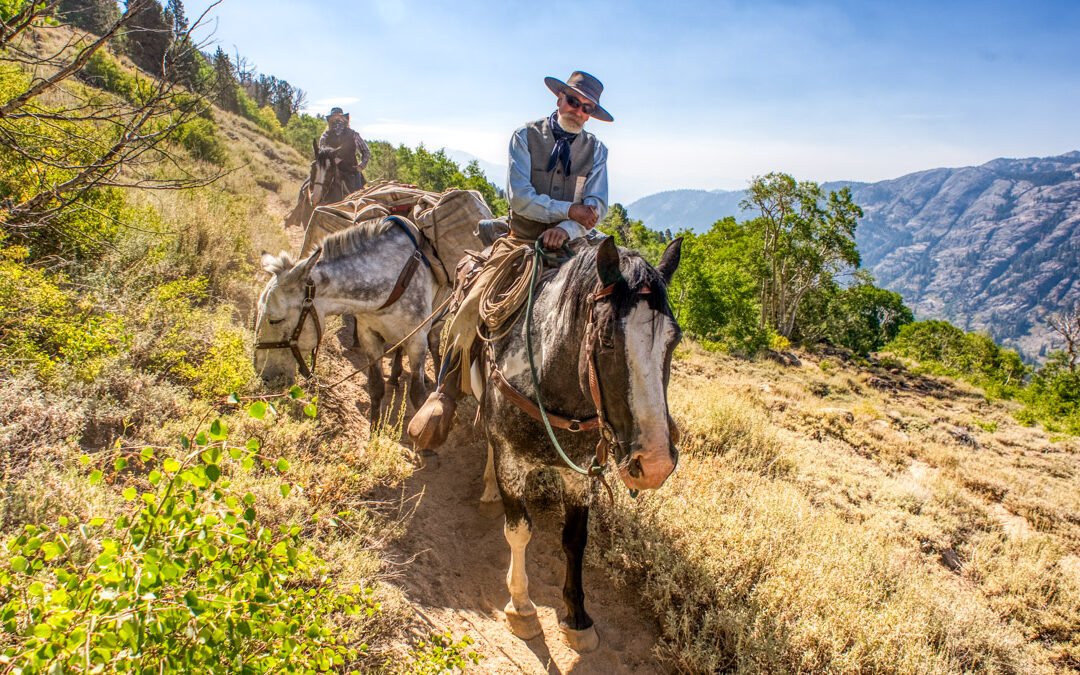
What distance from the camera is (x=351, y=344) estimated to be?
6922mm

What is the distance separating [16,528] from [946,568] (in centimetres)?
748

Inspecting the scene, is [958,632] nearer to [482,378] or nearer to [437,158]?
[482,378]

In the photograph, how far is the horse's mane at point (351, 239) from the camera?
4410 mm

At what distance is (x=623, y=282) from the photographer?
2.20m

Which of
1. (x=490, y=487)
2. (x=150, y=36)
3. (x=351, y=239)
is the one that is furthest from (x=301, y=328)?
(x=150, y=36)

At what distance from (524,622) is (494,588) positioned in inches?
16.7

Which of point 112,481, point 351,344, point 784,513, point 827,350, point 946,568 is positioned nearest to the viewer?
point 112,481

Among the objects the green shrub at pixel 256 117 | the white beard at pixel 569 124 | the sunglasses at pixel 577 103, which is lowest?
the white beard at pixel 569 124

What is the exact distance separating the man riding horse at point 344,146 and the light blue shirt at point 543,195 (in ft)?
24.2

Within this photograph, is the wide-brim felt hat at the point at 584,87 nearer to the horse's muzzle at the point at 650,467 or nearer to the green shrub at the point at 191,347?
the horse's muzzle at the point at 650,467

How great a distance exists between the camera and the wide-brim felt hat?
351 centimetres

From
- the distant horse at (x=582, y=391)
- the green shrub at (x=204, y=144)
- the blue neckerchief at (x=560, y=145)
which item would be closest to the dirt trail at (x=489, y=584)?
the distant horse at (x=582, y=391)

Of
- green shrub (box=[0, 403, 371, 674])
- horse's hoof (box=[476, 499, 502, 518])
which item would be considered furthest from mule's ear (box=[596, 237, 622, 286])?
horse's hoof (box=[476, 499, 502, 518])

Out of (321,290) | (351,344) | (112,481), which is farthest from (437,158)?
(112,481)
